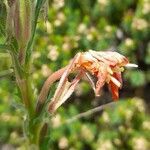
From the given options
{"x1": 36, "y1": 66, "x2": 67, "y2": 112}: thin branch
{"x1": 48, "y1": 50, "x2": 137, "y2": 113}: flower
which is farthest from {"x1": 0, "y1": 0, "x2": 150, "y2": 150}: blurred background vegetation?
{"x1": 48, "y1": 50, "x2": 137, "y2": 113}: flower

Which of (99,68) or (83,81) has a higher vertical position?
(99,68)

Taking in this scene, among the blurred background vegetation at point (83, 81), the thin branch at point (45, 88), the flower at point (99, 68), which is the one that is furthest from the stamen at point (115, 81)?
the blurred background vegetation at point (83, 81)

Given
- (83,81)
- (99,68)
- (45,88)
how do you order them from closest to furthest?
(99,68)
(45,88)
(83,81)

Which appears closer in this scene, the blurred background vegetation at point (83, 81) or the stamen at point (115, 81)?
the stamen at point (115, 81)

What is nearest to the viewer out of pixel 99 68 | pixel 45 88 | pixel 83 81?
pixel 99 68

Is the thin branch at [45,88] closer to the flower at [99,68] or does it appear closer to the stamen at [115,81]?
the flower at [99,68]

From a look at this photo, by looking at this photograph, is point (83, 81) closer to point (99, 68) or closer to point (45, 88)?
point (45, 88)

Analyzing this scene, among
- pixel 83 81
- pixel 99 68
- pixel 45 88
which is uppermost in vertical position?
pixel 99 68

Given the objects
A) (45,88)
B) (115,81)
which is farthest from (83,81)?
(115,81)

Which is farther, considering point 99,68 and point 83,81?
point 83,81

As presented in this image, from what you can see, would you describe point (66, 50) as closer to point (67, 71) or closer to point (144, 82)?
point (144, 82)

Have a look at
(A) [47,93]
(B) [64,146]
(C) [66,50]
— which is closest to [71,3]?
(C) [66,50]
